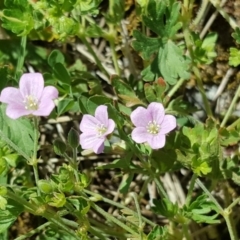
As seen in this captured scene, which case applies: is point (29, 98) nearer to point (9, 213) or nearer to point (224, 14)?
point (9, 213)

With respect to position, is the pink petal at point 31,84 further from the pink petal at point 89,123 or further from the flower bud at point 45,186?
the flower bud at point 45,186

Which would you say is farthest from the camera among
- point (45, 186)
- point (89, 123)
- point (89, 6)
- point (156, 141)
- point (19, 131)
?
point (19, 131)

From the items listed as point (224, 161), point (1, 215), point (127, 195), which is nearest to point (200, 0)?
point (224, 161)

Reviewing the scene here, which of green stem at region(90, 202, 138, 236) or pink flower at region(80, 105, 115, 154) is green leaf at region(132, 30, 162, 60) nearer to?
pink flower at region(80, 105, 115, 154)

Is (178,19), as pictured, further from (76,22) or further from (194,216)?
(194,216)

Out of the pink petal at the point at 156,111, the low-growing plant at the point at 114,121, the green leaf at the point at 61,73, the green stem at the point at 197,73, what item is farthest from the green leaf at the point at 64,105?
the green stem at the point at 197,73

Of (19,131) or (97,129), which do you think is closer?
(97,129)

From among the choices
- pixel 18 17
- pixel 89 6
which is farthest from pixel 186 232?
pixel 18 17
